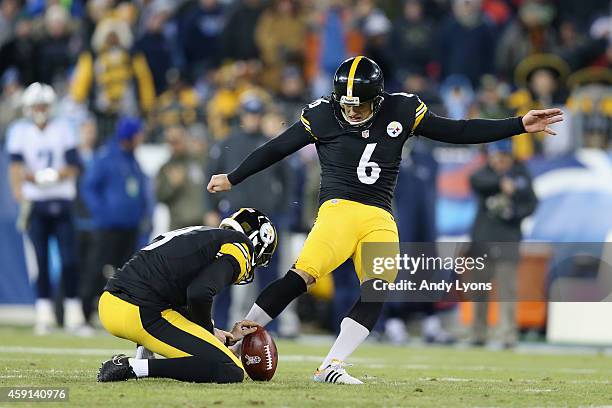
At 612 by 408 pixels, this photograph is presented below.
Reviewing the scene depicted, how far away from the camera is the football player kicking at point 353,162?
7797 mm

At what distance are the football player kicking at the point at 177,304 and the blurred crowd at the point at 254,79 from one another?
549 centimetres

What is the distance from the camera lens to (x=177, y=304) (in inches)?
296

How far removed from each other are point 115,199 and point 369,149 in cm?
600

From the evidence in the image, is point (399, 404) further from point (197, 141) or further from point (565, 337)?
point (197, 141)

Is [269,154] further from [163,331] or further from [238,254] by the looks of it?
[163,331]

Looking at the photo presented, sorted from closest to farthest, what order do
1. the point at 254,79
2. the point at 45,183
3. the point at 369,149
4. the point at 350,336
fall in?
the point at 350,336
the point at 369,149
the point at 45,183
the point at 254,79

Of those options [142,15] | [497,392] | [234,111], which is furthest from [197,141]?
[497,392]

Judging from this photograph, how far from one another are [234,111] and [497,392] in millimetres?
7930

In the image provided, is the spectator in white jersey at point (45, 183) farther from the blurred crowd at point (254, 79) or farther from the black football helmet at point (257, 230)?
the black football helmet at point (257, 230)

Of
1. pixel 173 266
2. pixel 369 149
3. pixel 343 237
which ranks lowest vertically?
pixel 173 266

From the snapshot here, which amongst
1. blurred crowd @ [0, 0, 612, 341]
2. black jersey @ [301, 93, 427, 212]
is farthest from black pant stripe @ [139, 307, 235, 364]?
blurred crowd @ [0, 0, 612, 341]

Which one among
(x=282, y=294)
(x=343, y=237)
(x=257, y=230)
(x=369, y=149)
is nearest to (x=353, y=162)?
(x=369, y=149)

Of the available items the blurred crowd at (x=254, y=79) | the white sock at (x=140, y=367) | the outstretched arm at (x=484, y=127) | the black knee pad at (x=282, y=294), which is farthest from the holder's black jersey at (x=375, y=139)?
the blurred crowd at (x=254, y=79)

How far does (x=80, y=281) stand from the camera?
46.8 ft
